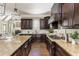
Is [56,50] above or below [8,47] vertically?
below

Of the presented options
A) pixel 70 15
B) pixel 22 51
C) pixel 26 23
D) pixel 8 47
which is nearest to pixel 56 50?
pixel 22 51

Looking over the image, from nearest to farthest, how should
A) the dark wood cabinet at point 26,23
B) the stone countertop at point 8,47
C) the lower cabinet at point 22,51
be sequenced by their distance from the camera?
the stone countertop at point 8,47
the lower cabinet at point 22,51
the dark wood cabinet at point 26,23

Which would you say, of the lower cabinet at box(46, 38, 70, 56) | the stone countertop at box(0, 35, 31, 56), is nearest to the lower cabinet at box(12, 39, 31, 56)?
the stone countertop at box(0, 35, 31, 56)

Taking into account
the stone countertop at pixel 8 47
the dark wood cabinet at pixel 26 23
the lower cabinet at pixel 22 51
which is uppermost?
the dark wood cabinet at pixel 26 23

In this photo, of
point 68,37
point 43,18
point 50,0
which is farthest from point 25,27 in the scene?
point 50,0

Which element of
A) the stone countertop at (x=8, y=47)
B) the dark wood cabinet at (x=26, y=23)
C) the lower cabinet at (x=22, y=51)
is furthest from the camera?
the dark wood cabinet at (x=26, y=23)

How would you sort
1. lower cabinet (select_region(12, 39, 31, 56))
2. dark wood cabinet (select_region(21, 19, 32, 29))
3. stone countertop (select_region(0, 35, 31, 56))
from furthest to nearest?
dark wood cabinet (select_region(21, 19, 32, 29)) → lower cabinet (select_region(12, 39, 31, 56)) → stone countertop (select_region(0, 35, 31, 56))

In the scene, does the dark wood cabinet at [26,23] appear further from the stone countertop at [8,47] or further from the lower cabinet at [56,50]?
the stone countertop at [8,47]

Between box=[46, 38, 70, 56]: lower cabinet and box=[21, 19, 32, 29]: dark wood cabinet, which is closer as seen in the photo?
box=[46, 38, 70, 56]: lower cabinet

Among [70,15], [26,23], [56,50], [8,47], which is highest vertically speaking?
[70,15]

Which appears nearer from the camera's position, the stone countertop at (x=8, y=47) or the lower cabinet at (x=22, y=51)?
the stone countertop at (x=8, y=47)

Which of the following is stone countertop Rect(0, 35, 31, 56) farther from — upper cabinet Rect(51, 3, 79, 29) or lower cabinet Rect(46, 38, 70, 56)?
upper cabinet Rect(51, 3, 79, 29)

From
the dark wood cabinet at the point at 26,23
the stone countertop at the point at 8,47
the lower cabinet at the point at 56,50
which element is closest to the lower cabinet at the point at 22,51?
the stone countertop at the point at 8,47

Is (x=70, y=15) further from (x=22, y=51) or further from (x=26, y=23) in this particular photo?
(x=26, y=23)
